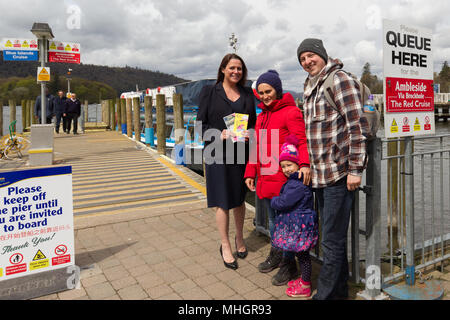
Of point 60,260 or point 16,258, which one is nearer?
point 16,258

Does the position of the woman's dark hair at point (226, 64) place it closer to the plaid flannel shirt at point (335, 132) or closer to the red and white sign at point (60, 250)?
the plaid flannel shirt at point (335, 132)

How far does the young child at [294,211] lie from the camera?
2809 millimetres

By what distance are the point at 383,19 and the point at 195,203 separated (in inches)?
158

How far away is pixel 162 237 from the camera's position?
4402 millimetres

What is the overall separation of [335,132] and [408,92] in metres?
0.82

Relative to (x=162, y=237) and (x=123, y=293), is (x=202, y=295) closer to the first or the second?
(x=123, y=293)

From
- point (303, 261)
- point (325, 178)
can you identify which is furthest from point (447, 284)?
point (325, 178)

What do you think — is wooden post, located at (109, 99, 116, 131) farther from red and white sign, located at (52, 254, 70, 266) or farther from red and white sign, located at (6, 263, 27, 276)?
red and white sign, located at (6, 263, 27, 276)

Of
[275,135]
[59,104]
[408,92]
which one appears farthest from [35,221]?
[59,104]

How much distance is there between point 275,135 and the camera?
3.04m

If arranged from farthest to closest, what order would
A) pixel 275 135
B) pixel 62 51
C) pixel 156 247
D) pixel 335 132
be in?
pixel 62 51 < pixel 156 247 < pixel 275 135 < pixel 335 132

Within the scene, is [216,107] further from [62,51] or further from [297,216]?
[62,51]

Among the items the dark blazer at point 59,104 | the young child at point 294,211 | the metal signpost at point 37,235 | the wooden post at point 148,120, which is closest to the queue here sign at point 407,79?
the young child at point 294,211

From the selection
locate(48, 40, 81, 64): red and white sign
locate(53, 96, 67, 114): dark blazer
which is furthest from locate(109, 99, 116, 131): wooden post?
locate(48, 40, 81, 64): red and white sign
